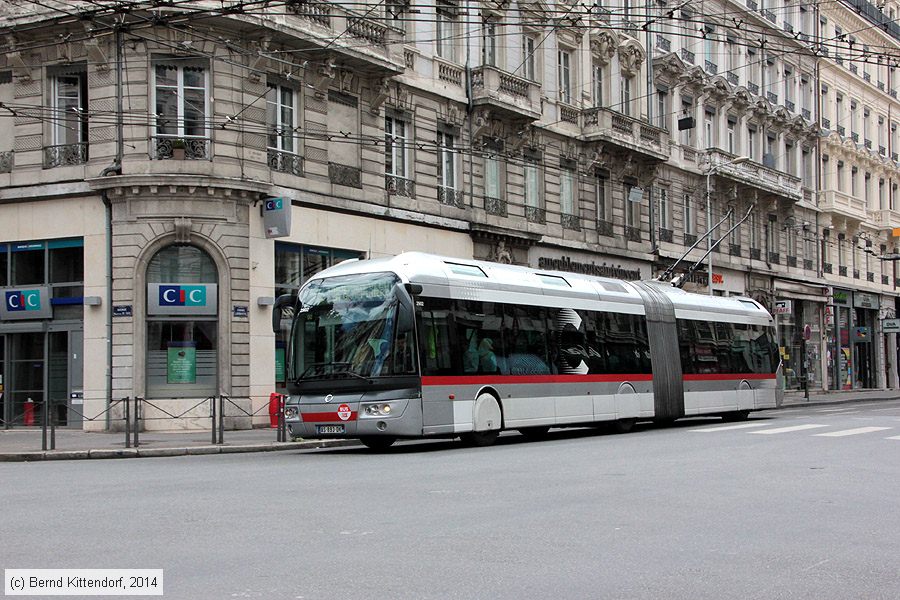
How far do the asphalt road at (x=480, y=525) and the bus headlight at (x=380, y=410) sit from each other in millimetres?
1329

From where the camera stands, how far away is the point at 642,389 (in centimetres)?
2305

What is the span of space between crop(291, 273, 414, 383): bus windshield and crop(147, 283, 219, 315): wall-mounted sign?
6.87 m

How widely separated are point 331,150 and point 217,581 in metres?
20.7

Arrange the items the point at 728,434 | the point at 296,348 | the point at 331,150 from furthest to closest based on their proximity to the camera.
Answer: the point at 331,150
the point at 728,434
the point at 296,348

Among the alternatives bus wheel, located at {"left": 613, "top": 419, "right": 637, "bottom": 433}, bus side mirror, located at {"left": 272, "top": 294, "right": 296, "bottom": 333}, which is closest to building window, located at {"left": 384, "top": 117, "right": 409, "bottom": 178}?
bus wheel, located at {"left": 613, "top": 419, "right": 637, "bottom": 433}

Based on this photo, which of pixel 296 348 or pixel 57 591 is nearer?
pixel 57 591

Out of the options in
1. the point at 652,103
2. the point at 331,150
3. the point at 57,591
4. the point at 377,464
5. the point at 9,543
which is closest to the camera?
the point at 57,591

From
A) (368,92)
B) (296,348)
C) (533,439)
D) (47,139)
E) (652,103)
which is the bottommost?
(533,439)

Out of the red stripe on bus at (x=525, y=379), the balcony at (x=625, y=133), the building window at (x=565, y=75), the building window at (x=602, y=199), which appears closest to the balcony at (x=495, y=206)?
the building window at (x=565, y=75)

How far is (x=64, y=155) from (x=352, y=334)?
1093 cm

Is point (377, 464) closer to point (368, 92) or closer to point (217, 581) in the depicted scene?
point (217, 581)

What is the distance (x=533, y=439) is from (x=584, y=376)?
159 cm

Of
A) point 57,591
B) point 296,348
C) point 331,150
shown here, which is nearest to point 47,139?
point 331,150

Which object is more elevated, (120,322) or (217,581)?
(120,322)
